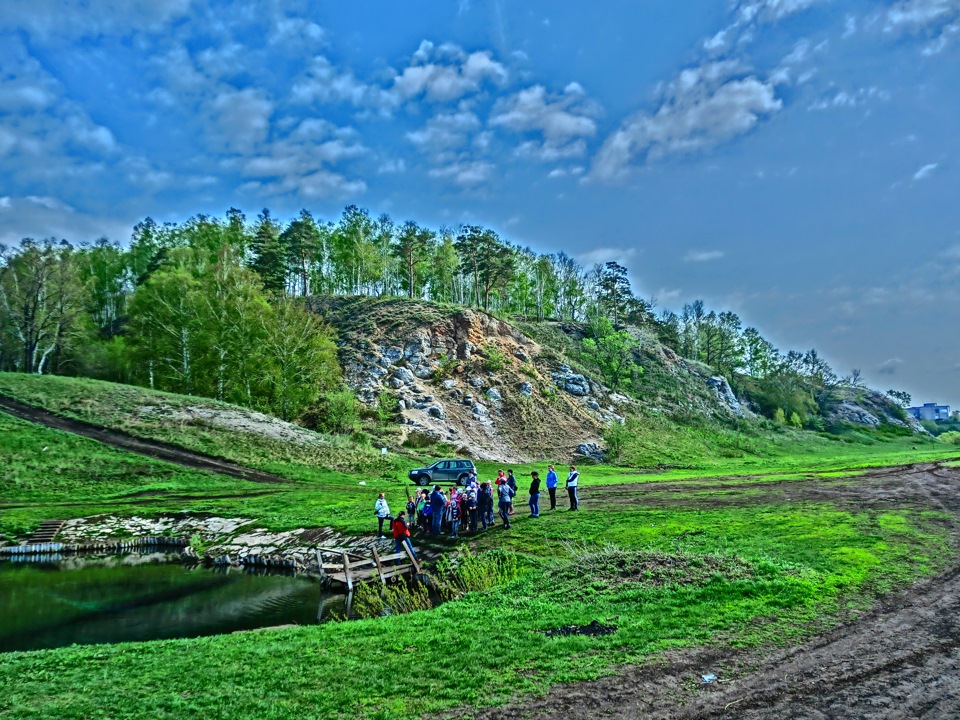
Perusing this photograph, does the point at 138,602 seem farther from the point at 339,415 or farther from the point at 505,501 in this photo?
the point at 339,415

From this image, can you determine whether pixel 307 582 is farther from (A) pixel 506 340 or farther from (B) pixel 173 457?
(A) pixel 506 340

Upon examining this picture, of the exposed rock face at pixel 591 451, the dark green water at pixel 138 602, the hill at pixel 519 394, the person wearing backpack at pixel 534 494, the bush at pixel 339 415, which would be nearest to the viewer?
the dark green water at pixel 138 602

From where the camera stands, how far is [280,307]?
6188 centimetres

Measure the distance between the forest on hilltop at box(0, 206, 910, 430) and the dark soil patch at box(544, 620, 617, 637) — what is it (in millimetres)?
45984

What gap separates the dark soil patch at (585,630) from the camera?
12.2 meters

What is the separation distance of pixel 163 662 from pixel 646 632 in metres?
10.2

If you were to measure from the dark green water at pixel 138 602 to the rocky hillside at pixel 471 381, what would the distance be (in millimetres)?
35280

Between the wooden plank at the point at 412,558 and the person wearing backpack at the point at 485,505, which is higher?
the person wearing backpack at the point at 485,505

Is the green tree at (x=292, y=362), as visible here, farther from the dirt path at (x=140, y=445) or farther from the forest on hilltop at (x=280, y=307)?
the dirt path at (x=140, y=445)

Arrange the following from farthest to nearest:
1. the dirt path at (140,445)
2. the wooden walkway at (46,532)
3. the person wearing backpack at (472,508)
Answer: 1. the dirt path at (140,445)
2. the wooden walkway at (46,532)
3. the person wearing backpack at (472,508)

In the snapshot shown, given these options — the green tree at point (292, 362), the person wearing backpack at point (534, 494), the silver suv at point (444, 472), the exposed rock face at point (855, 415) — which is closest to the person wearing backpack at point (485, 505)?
the person wearing backpack at point (534, 494)

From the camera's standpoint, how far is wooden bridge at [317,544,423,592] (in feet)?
66.6

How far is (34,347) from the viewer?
62.6 meters

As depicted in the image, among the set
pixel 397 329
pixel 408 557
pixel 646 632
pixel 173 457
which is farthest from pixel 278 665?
pixel 397 329
